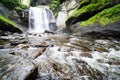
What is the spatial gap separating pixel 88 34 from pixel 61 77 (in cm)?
717

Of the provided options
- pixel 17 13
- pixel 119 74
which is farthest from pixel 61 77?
pixel 17 13

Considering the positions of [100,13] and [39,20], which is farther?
[39,20]

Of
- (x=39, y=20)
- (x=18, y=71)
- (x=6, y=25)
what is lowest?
(x=18, y=71)

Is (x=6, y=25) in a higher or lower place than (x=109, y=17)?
lower

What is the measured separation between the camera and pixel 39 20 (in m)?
21.1

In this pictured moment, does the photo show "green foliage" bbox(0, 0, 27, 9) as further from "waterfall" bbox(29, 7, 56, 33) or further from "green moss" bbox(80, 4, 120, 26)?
"green moss" bbox(80, 4, 120, 26)

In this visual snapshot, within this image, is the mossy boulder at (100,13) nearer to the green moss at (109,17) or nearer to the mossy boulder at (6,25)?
the green moss at (109,17)

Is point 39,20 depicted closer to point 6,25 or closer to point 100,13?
point 6,25

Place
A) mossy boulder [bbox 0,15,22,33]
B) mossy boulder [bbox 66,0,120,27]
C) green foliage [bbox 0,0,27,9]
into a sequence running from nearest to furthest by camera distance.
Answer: mossy boulder [bbox 66,0,120,27]
mossy boulder [bbox 0,15,22,33]
green foliage [bbox 0,0,27,9]

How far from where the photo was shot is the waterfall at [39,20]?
20.7 m

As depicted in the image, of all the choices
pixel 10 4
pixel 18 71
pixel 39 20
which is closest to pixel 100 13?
pixel 18 71

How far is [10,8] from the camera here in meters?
19.8

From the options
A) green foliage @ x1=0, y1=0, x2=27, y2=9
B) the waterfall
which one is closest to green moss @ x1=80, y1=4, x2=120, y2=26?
the waterfall

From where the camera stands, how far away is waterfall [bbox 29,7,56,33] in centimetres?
2070
